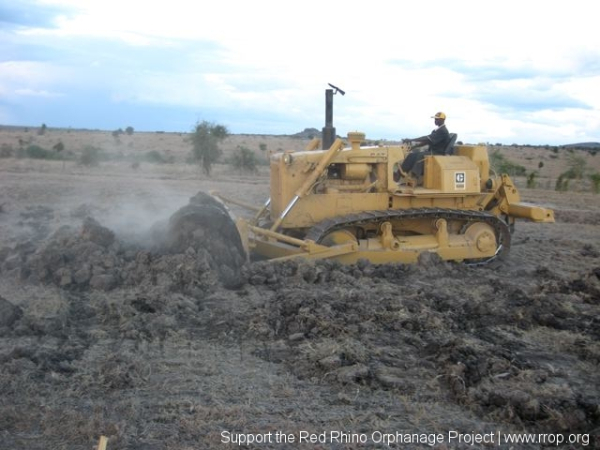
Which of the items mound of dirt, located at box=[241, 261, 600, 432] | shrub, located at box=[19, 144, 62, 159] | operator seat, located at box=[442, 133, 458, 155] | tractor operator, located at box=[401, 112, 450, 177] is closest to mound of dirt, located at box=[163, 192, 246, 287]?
mound of dirt, located at box=[241, 261, 600, 432]

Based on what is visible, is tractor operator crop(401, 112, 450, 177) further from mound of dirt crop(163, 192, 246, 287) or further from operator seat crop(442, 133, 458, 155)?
mound of dirt crop(163, 192, 246, 287)

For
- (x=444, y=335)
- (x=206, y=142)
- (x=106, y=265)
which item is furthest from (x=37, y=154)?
(x=444, y=335)

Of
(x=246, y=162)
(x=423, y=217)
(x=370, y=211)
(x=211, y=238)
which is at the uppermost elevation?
(x=246, y=162)

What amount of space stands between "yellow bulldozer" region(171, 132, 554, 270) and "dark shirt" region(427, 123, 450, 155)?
22 cm

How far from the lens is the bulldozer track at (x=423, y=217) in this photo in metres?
9.55

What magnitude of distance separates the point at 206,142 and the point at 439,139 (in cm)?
1915

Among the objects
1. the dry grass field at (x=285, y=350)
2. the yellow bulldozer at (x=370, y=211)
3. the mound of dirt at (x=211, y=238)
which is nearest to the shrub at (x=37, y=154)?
the dry grass field at (x=285, y=350)

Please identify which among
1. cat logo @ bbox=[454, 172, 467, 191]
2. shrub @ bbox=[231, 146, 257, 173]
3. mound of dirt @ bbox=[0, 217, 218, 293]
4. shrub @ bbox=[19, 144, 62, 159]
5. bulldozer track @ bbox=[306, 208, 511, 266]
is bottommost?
mound of dirt @ bbox=[0, 217, 218, 293]

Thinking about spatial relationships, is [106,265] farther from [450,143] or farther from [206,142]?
[206,142]

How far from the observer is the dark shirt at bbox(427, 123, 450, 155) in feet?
35.5

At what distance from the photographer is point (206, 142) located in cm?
2872

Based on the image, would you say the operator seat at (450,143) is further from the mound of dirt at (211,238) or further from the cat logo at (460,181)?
the mound of dirt at (211,238)

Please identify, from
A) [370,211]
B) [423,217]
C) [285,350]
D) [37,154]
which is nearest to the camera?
[285,350]

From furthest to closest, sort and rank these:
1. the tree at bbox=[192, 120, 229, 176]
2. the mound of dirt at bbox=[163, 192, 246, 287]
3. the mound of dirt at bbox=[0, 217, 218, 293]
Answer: the tree at bbox=[192, 120, 229, 176] < the mound of dirt at bbox=[163, 192, 246, 287] < the mound of dirt at bbox=[0, 217, 218, 293]
